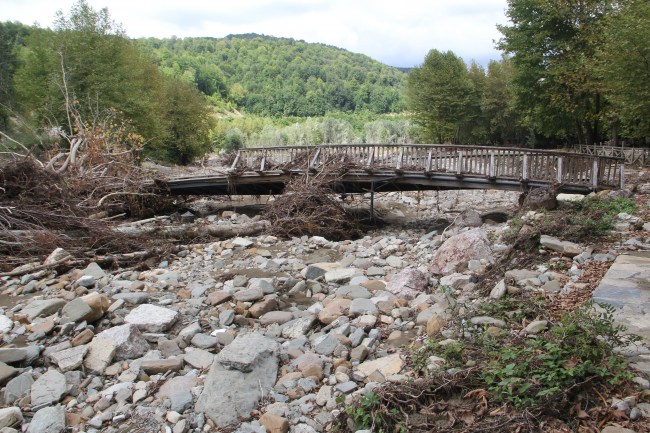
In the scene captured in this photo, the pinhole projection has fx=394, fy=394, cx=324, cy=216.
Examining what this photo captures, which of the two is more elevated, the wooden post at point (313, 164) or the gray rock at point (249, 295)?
the wooden post at point (313, 164)

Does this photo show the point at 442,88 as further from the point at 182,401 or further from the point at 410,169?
the point at 182,401

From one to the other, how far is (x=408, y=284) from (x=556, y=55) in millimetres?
22354

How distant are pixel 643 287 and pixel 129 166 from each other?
13.2 m

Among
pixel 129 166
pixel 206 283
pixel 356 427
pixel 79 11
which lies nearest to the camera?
pixel 356 427

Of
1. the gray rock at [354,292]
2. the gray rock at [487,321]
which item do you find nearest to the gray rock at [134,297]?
the gray rock at [354,292]

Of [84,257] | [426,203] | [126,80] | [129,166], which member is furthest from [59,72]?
→ [426,203]

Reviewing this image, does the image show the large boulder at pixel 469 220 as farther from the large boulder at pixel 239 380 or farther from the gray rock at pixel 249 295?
the large boulder at pixel 239 380

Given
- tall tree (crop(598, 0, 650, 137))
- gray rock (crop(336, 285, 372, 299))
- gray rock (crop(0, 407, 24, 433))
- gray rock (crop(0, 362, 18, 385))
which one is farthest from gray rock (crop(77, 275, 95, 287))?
tall tree (crop(598, 0, 650, 137))

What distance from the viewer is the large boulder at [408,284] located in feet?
19.5

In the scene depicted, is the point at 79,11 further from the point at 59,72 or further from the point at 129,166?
the point at 129,166

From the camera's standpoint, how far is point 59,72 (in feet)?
72.8

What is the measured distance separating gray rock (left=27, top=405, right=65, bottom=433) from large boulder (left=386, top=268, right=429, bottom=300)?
4258 millimetres

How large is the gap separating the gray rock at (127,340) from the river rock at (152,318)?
0.27 meters

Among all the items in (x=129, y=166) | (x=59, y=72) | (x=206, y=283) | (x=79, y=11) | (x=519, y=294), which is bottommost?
(x=206, y=283)
